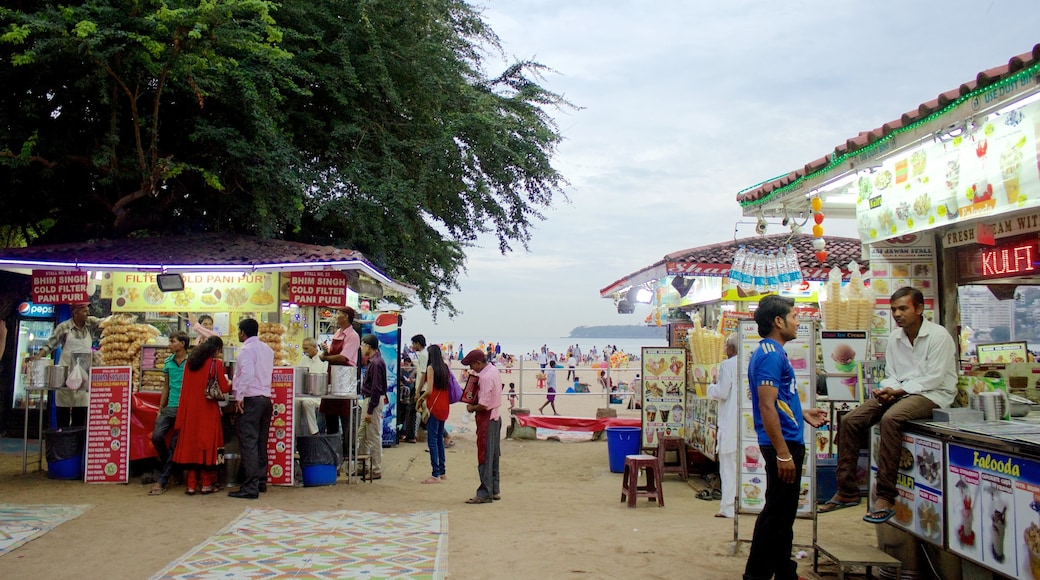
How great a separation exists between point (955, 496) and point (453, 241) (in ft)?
42.0

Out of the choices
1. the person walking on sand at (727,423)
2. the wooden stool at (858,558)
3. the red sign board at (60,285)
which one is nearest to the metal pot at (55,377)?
the red sign board at (60,285)

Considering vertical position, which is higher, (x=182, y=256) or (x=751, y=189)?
(x=751, y=189)

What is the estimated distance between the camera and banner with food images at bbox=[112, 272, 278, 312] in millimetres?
10961

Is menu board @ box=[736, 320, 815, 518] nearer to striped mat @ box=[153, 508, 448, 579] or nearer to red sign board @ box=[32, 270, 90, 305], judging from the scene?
striped mat @ box=[153, 508, 448, 579]

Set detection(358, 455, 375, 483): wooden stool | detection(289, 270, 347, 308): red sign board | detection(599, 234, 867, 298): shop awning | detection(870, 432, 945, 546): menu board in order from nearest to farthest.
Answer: detection(870, 432, 945, 546): menu board → detection(358, 455, 375, 483): wooden stool → detection(289, 270, 347, 308): red sign board → detection(599, 234, 867, 298): shop awning

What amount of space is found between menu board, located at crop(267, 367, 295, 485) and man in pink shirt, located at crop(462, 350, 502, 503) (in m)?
2.11

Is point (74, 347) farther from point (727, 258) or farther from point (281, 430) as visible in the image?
point (727, 258)

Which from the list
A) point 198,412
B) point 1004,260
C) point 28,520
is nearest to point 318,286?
point 198,412

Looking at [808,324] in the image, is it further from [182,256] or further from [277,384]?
[182,256]

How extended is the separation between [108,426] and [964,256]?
924 centimetres

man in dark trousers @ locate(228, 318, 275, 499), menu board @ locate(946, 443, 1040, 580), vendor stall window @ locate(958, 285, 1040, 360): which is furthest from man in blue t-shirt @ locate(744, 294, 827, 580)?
man in dark trousers @ locate(228, 318, 275, 499)

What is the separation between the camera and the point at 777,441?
5133mm

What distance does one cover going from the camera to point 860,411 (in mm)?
6086

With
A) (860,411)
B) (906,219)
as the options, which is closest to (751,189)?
(906,219)
